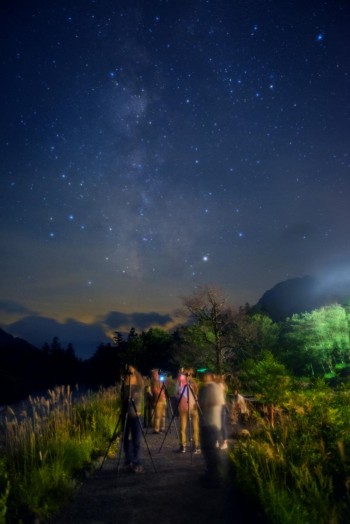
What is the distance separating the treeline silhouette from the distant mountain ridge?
95.5 feet

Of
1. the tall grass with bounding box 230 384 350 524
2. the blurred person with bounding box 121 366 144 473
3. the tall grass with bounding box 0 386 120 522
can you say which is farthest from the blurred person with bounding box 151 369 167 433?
the tall grass with bounding box 230 384 350 524

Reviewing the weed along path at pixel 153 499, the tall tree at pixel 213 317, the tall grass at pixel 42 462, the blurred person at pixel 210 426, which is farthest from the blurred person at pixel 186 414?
the tall tree at pixel 213 317

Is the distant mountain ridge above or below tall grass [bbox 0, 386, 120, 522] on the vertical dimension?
above

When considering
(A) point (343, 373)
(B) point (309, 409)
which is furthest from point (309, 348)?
(B) point (309, 409)

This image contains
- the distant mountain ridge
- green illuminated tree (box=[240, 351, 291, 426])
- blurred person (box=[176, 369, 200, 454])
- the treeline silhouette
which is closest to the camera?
blurred person (box=[176, 369, 200, 454])

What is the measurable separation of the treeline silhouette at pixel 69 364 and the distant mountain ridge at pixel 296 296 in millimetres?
29112

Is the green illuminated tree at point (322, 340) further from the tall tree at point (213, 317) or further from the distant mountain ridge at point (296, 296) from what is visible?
the distant mountain ridge at point (296, 296)

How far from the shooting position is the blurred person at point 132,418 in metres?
7.34

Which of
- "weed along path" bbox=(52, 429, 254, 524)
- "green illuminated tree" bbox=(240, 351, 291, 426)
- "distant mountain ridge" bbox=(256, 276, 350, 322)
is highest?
"distant mountain ridge" bbox=(256, 276, 350, 322)

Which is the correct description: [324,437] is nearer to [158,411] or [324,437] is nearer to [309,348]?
[158,411]

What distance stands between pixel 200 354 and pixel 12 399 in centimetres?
3926

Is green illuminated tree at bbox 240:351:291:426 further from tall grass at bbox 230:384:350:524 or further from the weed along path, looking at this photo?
the weed along path

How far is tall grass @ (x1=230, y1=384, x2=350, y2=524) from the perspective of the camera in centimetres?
447

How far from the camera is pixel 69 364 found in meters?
112
